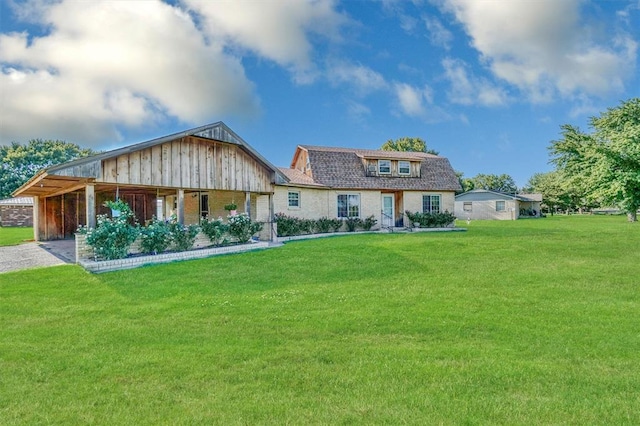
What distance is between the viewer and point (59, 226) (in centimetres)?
2222

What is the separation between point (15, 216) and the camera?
41.6m

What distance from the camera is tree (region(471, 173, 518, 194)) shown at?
3232 inches

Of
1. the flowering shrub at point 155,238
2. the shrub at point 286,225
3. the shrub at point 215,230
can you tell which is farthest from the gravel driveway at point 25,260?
the shrub at point 286,225

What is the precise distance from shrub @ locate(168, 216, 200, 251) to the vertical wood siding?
1735mm

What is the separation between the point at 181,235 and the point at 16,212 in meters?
39.8

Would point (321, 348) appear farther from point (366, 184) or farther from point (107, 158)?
point (366, 184)

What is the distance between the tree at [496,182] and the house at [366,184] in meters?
59.7

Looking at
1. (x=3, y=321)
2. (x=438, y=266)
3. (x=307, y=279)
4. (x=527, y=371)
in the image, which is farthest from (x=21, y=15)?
(x=527, y=371)

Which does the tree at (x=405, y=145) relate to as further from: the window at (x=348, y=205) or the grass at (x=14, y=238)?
the grass at (x=14, y=238)

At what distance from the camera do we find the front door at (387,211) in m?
25.8

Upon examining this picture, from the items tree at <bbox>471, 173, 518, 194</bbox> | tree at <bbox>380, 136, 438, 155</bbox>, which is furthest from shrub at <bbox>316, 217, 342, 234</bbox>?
tree at <bbox>471, 173, 518, 194</bbox>

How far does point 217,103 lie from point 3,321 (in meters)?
16.7

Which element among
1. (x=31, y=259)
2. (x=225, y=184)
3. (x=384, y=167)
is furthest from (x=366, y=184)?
(x=31, y=259)

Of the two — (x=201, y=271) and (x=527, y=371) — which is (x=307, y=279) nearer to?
(x=201, y=271)
